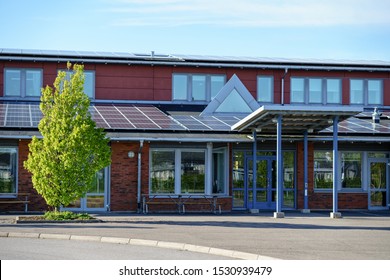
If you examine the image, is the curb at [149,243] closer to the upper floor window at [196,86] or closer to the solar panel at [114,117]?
the solar panel at [114,117]

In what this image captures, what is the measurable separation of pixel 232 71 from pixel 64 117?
13.3 metres

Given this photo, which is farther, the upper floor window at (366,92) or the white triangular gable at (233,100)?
the upper floor window at (366,92)

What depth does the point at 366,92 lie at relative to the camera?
118 ft

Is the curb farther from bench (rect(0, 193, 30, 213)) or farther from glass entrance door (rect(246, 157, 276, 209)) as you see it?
glass entrance door (rect(246, 157, 276, 209))

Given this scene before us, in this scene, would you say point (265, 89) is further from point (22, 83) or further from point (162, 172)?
point (22, 83)

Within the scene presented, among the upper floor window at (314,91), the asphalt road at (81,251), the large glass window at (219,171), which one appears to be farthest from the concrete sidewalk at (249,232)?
the upper floor window at (314,91)

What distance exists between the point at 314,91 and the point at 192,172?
987cm

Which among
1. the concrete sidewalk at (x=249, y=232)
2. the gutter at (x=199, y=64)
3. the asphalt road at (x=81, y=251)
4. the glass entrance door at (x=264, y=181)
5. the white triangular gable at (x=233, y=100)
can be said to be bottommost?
the asphalt road at (x=81, y=251)

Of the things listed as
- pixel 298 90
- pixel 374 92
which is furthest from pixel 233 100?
pixel 374 92

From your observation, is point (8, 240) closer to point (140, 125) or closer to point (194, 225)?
point (194, 225)

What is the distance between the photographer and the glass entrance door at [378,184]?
102 ft

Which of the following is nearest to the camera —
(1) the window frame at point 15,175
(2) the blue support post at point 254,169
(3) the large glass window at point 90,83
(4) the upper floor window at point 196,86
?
(1) the window frame at point 15,175

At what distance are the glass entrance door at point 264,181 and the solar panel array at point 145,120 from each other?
2.14 m
